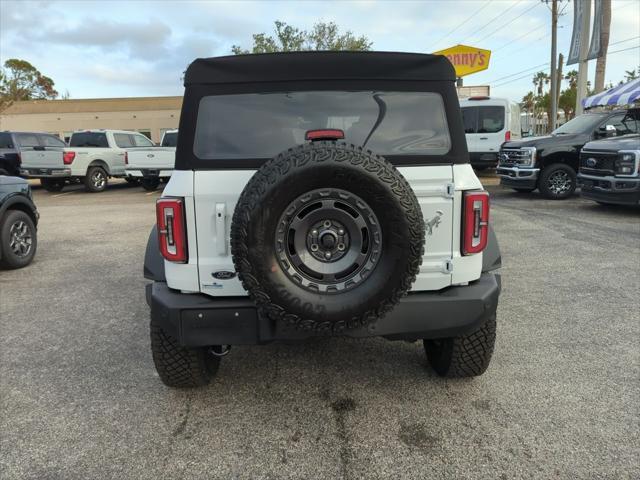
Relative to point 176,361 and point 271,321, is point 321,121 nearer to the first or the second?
point 271,321

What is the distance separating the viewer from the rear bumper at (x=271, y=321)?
2.62 meters

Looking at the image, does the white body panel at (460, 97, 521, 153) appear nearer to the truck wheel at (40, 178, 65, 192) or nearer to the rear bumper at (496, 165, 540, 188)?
the rear bumper at (496, 165, 540, 188)

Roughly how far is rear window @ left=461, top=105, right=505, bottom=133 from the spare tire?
1463 centimetres

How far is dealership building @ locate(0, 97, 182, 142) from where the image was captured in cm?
4562

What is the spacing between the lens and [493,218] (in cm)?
962

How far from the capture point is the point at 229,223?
2672 mm

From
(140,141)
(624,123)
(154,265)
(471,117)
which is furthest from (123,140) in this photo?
(154,265)

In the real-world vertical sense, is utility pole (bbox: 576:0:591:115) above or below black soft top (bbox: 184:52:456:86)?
above

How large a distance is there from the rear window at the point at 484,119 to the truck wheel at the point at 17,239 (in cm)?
1304

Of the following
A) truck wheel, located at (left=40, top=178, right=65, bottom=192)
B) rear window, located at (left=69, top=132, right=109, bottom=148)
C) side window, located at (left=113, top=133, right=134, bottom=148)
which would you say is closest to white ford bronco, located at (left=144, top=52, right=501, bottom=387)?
rear window, located at (left=69, top=132, right=109, bottom=148)

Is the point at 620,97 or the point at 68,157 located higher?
the point at 620,97

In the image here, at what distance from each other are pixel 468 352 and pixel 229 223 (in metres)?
1.65

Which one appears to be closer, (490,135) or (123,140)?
(490,135)

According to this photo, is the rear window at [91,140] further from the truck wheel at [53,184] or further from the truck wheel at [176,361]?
the truck wheel at [176,361]
